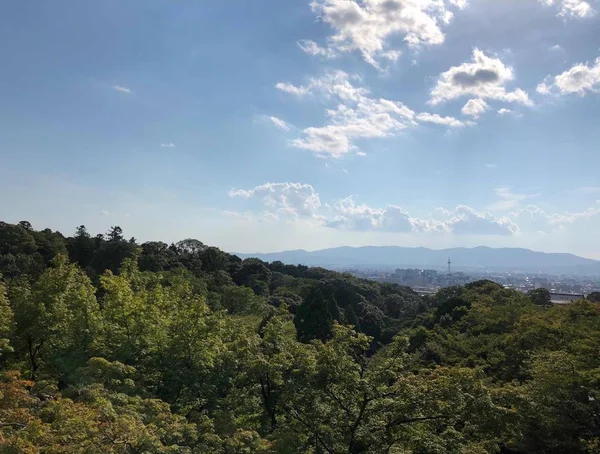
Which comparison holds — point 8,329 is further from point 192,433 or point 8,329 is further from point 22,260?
point 22,260

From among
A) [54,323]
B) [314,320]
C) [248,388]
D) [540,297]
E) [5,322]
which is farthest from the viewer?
[540,297]

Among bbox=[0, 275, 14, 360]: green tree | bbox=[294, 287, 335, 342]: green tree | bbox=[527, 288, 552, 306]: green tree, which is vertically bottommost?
bbox=[294, 287, 335, 342]: green tree

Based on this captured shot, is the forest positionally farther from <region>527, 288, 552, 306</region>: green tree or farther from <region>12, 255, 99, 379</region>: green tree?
<region>527, 288, 552, 306</region>: green tree

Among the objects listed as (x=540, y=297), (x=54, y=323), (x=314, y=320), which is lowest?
(x=314, y=320)

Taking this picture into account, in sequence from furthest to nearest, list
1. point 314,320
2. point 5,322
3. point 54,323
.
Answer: point 314,320 → point 54,323 → point 5,322

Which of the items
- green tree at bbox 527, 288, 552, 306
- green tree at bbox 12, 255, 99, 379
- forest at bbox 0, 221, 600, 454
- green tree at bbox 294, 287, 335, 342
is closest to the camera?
forest at bbox 0, 221, 600, 454

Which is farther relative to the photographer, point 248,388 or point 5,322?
point 5,322

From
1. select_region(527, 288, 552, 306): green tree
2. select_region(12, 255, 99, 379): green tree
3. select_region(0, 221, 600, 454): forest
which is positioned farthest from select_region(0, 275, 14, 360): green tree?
select_region(527, 288, 552, 306): green tree

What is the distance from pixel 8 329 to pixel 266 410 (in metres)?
8.16

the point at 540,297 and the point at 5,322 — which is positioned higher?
the point at 5,322

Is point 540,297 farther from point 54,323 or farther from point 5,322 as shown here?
point 5,322

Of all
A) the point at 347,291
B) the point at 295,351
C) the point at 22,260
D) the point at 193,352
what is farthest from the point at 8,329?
the point at 347,291

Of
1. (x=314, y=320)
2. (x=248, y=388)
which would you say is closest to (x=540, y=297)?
(x=314, y=320)

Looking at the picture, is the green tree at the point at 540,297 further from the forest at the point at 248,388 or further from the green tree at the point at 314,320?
the forest at the point at 248,388
